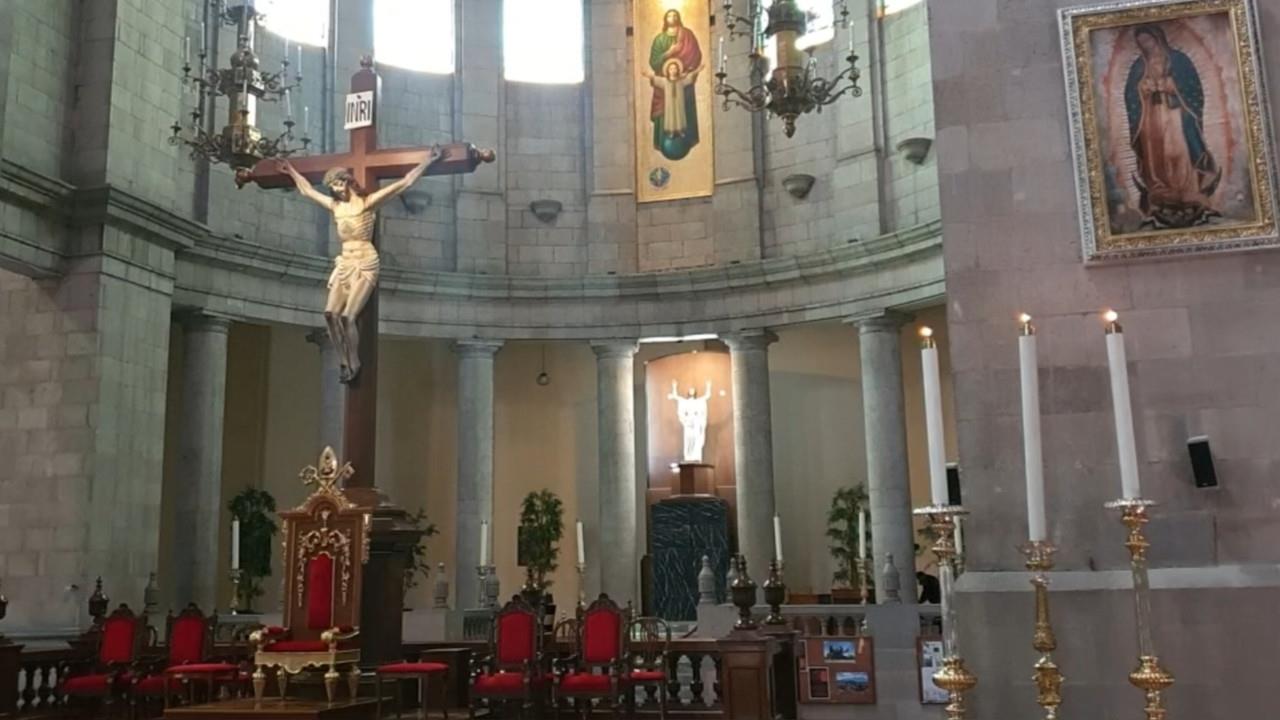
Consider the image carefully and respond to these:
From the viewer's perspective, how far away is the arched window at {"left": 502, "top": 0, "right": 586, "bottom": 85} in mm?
21094

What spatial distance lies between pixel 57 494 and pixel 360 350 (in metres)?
6.53

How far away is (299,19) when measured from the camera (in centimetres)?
1939

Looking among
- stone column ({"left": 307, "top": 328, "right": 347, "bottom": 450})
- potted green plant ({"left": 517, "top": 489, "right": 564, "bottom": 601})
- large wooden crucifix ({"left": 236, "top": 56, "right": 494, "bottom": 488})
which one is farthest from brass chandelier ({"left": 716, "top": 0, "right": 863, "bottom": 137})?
potted green plant ({"left": 517, "top": 489, "right": 564, "bottom": 601})

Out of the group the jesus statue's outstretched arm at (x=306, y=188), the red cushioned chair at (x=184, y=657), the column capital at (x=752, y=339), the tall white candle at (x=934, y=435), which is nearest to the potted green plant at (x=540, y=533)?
the column capital at (x=752, y=339)

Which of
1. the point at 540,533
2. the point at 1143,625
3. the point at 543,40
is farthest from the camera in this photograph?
the point at 543,40

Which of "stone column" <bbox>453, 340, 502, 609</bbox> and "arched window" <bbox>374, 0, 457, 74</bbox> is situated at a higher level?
"arched window" <bbox>374, 0, 457, 74</bbox>

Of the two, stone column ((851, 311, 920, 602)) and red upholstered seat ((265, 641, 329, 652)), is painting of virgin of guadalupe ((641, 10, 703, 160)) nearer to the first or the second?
stone column ((851, 311, 920, 602))

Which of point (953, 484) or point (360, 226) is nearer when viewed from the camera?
point (953, 484)

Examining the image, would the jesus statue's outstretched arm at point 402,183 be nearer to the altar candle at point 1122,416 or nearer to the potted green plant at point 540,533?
the altar candle at point 1122,416

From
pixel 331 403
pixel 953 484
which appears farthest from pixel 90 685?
pixel 953 484

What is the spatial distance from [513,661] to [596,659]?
70 centimetres

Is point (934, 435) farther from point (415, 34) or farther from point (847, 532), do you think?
point (415, 34)

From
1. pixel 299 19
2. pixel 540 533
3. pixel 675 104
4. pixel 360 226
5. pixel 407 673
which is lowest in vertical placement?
pixel 407 673

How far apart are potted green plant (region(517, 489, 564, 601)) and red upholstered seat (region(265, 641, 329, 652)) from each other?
36.7 feet
